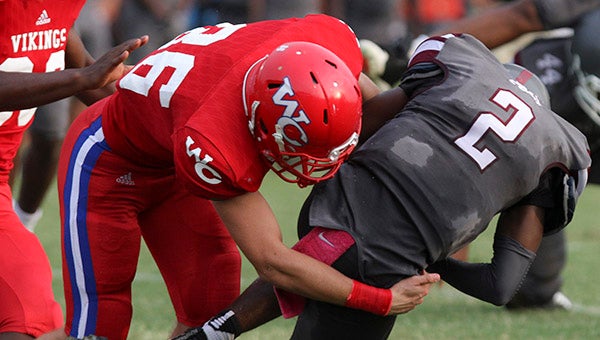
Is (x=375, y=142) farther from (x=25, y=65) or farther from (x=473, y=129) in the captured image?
(x=25, y=65)

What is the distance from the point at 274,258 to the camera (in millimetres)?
3561

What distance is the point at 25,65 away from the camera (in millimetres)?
3984

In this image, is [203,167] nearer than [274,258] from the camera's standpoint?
Yes

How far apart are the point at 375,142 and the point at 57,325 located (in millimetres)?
1238

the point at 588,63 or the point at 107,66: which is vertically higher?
the point at 107,66

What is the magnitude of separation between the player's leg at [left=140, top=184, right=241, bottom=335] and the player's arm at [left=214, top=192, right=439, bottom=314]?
64cm

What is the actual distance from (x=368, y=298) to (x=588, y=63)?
7.85 ft

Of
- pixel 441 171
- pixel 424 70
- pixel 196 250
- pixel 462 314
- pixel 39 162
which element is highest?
pixel 424 70

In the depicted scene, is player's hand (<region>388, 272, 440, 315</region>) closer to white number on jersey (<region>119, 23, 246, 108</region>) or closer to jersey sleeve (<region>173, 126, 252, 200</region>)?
jersey sleeve (<region>173, 126, 252, 200</region>)

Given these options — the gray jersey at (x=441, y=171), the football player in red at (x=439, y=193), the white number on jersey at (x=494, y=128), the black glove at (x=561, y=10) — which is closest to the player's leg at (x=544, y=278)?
the black glove at (x=561, y=10)

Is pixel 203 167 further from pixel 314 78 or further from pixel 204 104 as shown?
pixel 314 78

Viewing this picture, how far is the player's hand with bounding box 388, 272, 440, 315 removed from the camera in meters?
3.64

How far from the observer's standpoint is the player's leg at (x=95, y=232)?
4070 millimetres

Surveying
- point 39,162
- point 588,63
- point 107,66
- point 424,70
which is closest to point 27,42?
point 107,66
